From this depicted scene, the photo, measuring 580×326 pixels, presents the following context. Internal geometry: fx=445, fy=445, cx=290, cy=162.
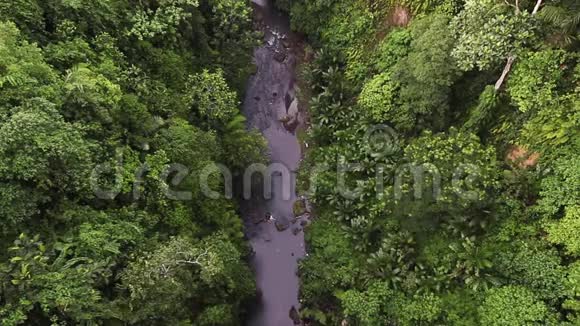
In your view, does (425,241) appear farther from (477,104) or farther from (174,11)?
(174,11)

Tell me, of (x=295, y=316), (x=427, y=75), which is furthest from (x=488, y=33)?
(x=295, y=316)

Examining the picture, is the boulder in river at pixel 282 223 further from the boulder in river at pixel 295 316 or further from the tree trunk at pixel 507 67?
the tree trunk at pixel 507 67

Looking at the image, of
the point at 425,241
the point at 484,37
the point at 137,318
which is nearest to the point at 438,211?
the point at 425,241

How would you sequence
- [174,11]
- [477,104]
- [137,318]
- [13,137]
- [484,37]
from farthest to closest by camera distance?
[174,11] → [477,104] → [484,37] → [137,318] → [13,137]

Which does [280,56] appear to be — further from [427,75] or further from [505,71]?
[505,71]

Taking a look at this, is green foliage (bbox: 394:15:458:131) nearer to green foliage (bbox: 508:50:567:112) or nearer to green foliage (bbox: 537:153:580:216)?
green foliage (bbox: 508:50:567:112)

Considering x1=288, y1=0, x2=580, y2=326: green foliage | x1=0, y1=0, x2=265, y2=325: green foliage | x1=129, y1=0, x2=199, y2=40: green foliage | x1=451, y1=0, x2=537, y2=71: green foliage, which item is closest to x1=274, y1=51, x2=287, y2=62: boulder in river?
x1=288, y1=0, x2=580, y2=326: green foliage
